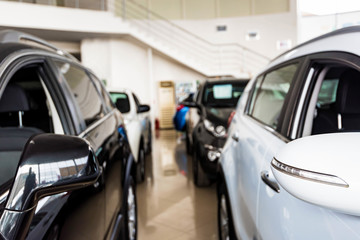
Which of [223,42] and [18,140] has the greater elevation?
[223,42]

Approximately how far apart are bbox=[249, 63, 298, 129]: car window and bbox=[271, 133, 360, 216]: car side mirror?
2.79 feet

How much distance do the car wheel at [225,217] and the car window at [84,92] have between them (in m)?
0.97

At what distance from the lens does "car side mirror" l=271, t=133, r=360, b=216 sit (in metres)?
0.65

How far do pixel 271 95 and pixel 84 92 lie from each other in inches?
44.8

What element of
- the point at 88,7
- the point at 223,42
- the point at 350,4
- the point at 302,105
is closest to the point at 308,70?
the point at 302,105

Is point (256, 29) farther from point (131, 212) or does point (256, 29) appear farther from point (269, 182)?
point (269, 182)

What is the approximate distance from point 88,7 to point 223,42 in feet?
16.9

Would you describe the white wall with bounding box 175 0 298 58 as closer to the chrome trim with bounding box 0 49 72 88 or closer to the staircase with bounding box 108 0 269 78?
the staircase with bounding box 108 0 269 78

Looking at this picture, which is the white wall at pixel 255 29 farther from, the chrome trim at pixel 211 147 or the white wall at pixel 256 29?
the chrome trim at pixel 211 147

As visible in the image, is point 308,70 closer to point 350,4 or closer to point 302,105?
point 302,105

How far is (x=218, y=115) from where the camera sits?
429 cm

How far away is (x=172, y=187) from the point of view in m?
4.52

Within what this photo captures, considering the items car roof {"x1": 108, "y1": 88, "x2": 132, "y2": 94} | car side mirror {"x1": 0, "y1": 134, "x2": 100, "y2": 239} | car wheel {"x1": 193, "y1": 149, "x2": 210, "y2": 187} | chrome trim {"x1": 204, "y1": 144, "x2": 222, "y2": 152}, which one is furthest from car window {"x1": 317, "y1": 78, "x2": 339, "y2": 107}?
car roof {"x1": 108, "y1": 88, "x2": 132, "y2": 94}

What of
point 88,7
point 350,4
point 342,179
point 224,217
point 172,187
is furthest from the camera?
point 88,7
